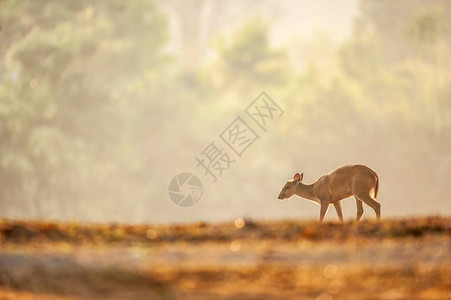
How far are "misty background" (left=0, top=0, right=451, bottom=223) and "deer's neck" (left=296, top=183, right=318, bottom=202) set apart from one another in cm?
2575

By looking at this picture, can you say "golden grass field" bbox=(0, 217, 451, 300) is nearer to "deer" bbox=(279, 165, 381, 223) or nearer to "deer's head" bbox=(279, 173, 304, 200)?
"deer" bbox=(279, 165, 381, 223)

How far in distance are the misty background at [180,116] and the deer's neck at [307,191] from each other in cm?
2575

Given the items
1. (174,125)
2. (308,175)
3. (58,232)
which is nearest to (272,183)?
(308,175)

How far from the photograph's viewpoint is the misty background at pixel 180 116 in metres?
45.9

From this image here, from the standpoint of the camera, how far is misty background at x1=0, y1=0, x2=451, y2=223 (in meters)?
45.9

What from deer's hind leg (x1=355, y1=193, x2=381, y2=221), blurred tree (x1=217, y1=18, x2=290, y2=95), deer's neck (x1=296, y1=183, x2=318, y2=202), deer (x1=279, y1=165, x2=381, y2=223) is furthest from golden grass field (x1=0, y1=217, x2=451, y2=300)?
blurred tree (x1=217, y1=18, x2=290, y2=95)

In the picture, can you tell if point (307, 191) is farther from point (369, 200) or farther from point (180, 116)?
point (180, 116)

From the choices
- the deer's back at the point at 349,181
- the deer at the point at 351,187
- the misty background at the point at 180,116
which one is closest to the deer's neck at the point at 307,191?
the deer at the point at 351,187

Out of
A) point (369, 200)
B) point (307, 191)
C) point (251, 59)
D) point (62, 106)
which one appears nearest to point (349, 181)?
point (369, 200)

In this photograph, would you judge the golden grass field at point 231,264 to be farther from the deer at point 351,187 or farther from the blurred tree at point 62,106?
the blurred tree at point 62,106

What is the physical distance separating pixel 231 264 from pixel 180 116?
49562 millimetres

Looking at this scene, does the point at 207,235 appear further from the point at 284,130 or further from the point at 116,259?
the point at 284,130

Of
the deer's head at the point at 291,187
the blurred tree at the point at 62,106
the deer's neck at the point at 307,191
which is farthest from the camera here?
the blurred tree at the point at 62,106

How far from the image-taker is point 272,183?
188ft
